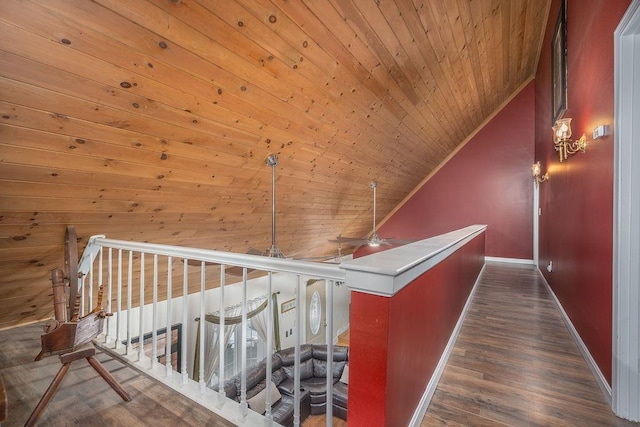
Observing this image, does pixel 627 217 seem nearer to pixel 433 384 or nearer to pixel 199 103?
pixel 433 384

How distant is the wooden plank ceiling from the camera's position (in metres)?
1.55

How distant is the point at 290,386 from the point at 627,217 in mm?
5120

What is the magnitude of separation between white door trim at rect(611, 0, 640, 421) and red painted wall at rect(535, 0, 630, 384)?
0.16 metres

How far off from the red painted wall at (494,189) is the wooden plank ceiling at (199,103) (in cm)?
261

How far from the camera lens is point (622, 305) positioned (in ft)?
5.21

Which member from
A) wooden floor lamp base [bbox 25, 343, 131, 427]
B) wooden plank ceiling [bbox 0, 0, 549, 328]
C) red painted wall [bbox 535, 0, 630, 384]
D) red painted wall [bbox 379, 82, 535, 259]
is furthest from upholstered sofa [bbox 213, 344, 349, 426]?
red painted wall [bbox 379, 82, 535, 259]

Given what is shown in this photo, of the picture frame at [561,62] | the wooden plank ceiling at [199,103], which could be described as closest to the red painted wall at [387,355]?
the wooden plank ceiling at [199,103]

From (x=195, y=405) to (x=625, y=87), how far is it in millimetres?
2884

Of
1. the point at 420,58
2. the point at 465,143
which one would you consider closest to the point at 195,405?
A: the point at 420,58

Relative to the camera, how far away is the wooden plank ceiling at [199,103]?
5.09ft

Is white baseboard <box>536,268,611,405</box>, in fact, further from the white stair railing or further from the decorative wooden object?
the decorative wooden object

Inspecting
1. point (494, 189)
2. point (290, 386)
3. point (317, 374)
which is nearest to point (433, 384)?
point (290, 386)

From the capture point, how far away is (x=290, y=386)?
17.0 feet

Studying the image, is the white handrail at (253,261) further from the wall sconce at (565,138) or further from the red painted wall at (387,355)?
the wall sconce at (565,138)
